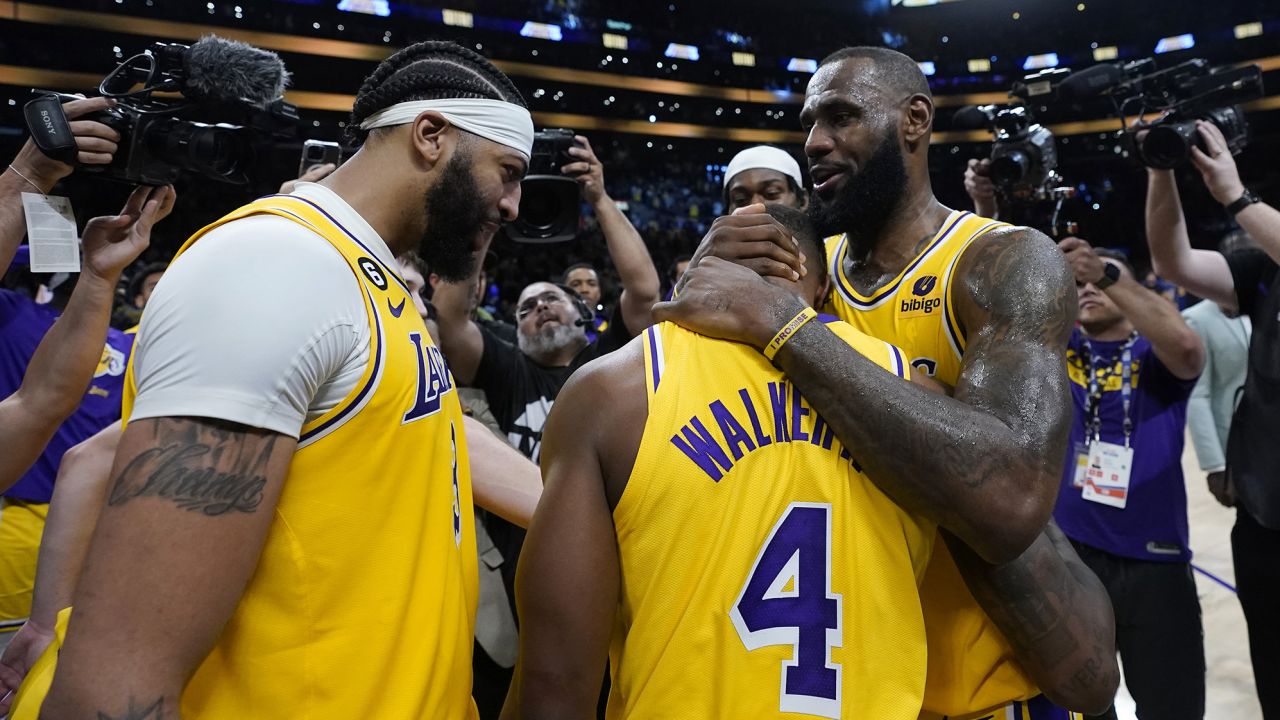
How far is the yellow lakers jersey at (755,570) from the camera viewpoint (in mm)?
1275

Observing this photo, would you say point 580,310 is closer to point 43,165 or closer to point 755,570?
point 43,165

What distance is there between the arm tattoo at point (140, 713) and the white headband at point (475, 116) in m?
0.90

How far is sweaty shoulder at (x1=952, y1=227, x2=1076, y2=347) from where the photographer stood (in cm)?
151

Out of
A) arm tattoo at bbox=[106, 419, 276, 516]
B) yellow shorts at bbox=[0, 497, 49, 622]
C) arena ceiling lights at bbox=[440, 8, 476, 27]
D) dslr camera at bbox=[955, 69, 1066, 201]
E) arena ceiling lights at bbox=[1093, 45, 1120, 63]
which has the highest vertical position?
arena ceiling lights at bbox=[1093, 45, 1120, 63]

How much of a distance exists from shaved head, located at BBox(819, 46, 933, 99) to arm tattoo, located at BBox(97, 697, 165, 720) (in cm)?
181

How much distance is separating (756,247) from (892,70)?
82cm

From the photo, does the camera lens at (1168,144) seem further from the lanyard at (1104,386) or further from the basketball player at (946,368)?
the basketball player at (946,368)

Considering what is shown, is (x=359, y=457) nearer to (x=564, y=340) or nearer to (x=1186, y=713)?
(x=564, y=340)

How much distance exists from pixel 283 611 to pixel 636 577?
0.52 meters

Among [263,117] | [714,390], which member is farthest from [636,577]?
[263,117]

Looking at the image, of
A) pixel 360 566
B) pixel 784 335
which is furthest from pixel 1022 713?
pixel 360 566

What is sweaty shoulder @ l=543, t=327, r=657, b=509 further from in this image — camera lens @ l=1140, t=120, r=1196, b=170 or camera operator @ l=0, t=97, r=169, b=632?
camera lens @ l=1140, t=120, r=1196, b=170

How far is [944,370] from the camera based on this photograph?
177 cm

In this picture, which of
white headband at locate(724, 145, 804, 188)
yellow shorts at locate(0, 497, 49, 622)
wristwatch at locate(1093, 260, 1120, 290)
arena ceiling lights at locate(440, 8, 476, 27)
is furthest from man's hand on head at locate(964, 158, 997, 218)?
arena ceiling lights at locate(440, 8, 476, 27)
